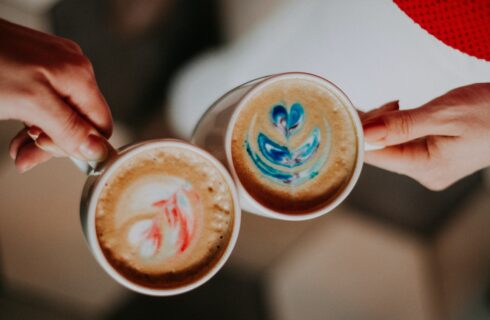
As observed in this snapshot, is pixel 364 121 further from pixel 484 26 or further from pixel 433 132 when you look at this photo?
pixel 484 26

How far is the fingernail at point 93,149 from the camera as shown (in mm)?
461

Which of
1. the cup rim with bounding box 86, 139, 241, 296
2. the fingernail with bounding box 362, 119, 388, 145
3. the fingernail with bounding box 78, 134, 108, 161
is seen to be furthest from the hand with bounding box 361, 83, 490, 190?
the fingernail with bounding box 78, 134, 108, 161

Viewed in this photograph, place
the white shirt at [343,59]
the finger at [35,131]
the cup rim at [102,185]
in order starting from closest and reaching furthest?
the cup rim at [102,185] → the finger at [35,131] → the white shirt at [343,59]

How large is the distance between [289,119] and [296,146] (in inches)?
1.4

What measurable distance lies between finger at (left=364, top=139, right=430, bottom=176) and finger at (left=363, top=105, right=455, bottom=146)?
0.19ft

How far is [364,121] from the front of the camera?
58cm

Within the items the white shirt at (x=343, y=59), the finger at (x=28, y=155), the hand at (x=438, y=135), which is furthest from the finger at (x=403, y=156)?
the finger at (x=28, y=155)

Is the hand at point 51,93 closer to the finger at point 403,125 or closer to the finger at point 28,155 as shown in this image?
the finger at point 28,155

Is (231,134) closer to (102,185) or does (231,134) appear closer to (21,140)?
(102,185)

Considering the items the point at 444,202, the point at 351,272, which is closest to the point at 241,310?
the point at 351,272

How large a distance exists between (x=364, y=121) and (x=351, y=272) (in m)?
0.41

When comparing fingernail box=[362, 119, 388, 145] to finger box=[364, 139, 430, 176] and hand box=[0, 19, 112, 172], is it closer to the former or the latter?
finger box=[364, 139, 430, 176]

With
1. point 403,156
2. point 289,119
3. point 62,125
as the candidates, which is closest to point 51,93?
point 62,125

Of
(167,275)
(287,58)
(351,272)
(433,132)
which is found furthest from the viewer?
(351,272)
